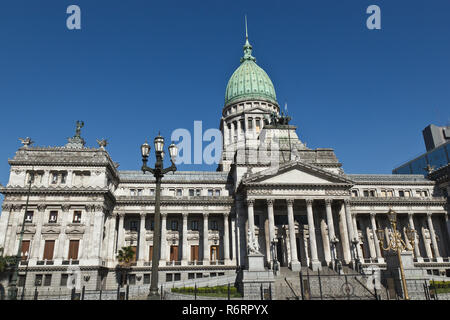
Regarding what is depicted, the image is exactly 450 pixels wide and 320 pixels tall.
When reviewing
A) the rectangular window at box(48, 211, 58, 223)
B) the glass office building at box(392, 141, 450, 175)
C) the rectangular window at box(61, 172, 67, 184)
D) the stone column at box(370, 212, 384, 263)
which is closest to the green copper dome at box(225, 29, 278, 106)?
the stone column at box(370, 212, 384, 263)

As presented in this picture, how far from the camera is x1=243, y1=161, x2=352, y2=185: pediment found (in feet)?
158

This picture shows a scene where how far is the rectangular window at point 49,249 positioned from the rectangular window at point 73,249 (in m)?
2.29

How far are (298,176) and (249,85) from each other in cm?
3961

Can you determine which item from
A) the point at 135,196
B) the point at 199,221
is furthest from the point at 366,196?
the point at 135,196

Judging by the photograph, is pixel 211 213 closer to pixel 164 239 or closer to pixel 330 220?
pixel 164 239

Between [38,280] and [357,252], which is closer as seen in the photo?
[38,280]

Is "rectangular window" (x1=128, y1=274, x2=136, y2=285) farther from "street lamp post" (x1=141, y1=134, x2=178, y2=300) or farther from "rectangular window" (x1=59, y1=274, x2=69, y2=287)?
"street lamp post" (x1=141, y1=134, x2=178, y2=300)

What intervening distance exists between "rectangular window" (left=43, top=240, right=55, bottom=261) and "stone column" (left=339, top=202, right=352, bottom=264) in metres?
40.4

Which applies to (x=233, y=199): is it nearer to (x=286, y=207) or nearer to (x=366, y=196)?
(x=286, y=207)

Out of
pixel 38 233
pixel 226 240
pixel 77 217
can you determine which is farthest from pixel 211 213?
pixel 38 233

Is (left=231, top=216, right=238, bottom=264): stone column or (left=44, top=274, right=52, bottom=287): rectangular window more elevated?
(left=231, top=216, right=238, bottom=264): stone column

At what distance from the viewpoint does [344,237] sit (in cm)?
4753

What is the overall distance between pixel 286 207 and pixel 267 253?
8.08 metres

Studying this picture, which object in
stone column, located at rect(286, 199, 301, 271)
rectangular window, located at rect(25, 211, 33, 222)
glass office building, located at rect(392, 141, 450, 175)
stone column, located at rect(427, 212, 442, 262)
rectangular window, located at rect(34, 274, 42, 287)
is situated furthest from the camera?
glass office building, located at rect(392, 141, 450, 175)
